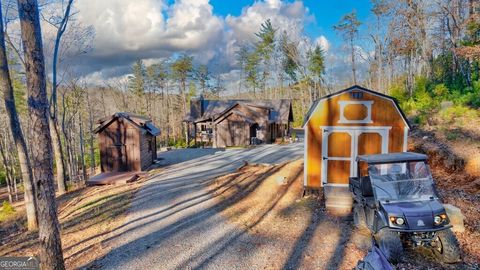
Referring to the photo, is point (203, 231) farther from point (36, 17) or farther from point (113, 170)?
point (113, 170)

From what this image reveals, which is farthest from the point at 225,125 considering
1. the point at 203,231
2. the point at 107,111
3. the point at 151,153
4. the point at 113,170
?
the point at 107,111

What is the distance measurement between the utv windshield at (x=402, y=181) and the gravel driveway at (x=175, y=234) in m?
3.05

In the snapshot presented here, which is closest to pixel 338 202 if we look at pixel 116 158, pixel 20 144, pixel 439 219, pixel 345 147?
pixel 345 147

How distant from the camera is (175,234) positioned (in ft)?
25.1

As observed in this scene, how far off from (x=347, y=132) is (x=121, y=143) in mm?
12131

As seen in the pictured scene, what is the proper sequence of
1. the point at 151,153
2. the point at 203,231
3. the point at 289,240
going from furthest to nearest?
the point at 151,153
the point at 203,231
the point at 289,240

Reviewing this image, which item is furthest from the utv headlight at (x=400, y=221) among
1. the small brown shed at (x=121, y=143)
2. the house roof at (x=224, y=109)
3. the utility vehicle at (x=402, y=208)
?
the house roof at (x=224, y=109)

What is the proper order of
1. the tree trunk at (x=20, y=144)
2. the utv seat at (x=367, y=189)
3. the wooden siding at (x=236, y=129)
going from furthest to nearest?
1. the wooden siding at (x=236, y=129)
2. the tree trunk at (x=20, y=144)
3. the utv seat at (x=367, y=189)

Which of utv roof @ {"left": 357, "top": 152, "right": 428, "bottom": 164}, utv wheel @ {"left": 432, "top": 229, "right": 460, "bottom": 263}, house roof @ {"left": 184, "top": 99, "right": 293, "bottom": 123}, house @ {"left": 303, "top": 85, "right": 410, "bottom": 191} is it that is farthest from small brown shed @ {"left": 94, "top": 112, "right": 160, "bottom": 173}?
house roof @ {"left": 184, "top": 99, "right": 293, "bottom": 123}

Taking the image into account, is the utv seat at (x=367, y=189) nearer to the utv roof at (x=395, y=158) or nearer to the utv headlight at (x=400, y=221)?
the utv roof at (x=395, y=158)

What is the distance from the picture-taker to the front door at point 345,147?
977 cm

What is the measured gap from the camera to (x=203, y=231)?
7816mm

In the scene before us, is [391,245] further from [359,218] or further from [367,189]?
[359,218]

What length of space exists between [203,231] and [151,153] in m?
12.0
